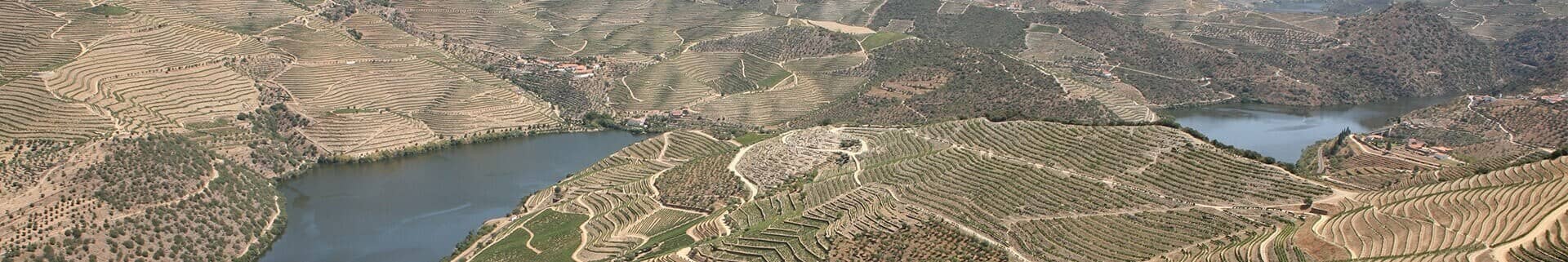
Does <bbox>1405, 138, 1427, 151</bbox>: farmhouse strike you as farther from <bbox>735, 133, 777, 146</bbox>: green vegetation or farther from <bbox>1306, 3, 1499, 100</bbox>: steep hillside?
<bbox>735, 133, 777, 146</bbox>: green vegetation

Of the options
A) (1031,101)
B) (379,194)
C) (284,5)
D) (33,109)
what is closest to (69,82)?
(33,109)

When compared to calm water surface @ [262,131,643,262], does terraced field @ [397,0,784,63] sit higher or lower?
lower

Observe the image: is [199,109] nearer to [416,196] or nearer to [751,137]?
[416,196]

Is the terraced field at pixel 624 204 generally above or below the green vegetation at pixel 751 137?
above

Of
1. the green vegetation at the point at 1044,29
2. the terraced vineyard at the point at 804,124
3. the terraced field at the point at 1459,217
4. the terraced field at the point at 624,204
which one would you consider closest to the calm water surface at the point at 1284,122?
the terraced vineyard at the point at 804,124

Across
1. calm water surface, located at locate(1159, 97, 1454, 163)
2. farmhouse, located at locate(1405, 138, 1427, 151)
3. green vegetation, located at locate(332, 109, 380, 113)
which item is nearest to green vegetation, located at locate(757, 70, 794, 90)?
green vegetation, located at locate(332, 109, 380, 113)

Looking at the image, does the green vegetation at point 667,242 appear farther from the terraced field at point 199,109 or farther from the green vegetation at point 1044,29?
the green vegetation at point 1044,29

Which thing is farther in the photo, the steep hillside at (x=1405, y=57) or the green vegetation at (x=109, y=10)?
the steep hillside at (x=1405, y=57)

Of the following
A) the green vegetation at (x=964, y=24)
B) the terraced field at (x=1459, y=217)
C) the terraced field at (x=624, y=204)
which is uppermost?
the terraced field at (x=1459, y=217)
